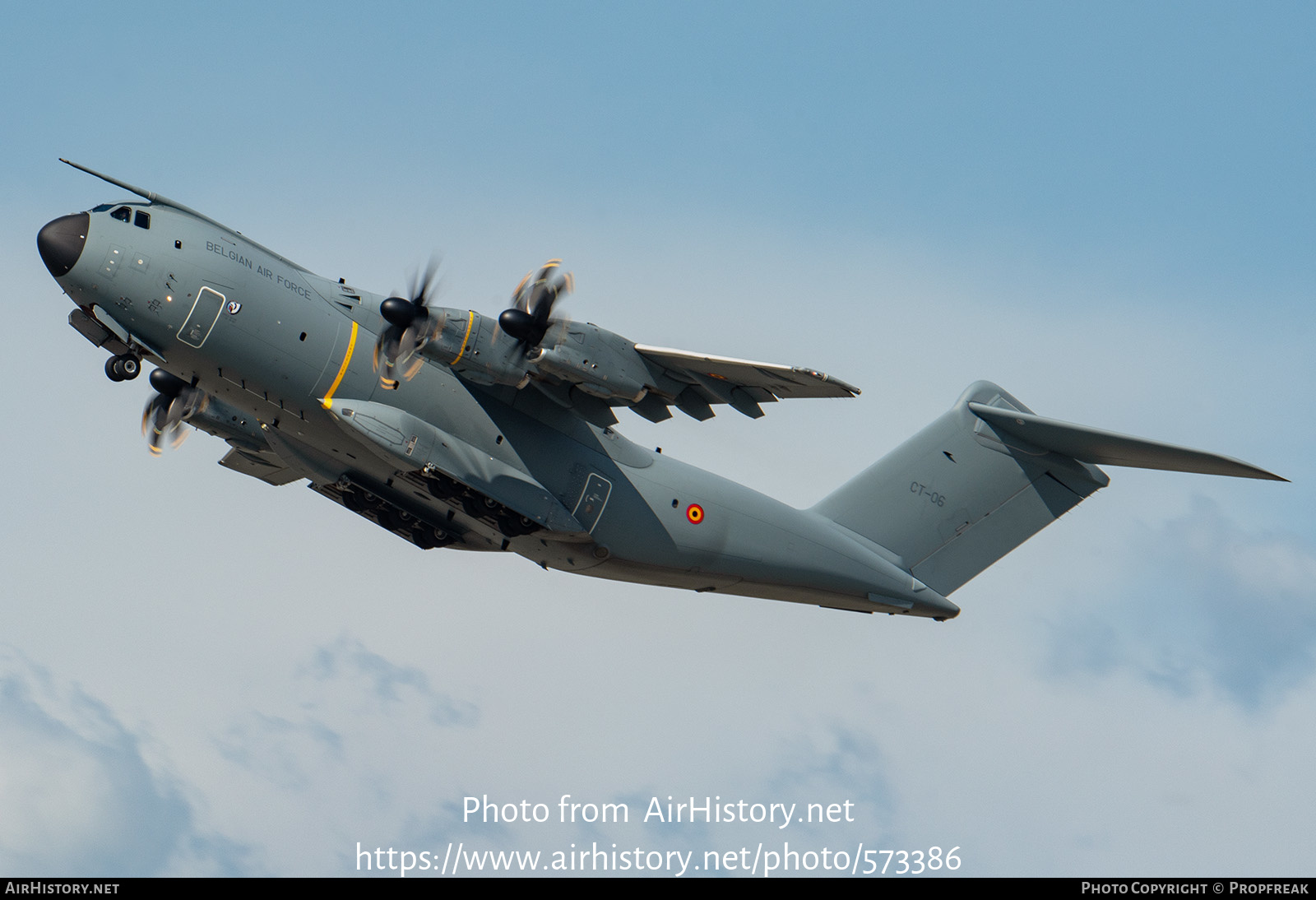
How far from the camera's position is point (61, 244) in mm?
13875

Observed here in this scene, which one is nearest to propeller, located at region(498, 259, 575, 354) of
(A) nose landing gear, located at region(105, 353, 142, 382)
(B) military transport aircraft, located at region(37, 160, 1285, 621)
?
(B) military transport aircraft, located at region(37, 160, 1285, 621)

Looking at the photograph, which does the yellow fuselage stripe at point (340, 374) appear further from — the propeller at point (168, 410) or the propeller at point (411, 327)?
the propeller at point (168, 410)

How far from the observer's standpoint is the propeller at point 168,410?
1714cm

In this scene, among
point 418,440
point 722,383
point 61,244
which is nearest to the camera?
point 61,244

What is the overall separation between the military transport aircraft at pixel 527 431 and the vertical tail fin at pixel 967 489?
0.02 m

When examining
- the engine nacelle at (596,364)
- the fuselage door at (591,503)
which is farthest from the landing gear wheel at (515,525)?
the engine nacelle at (596,364)

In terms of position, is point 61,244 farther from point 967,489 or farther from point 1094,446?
point 1094,446

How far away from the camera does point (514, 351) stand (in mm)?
14812

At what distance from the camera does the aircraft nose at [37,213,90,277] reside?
1388cm

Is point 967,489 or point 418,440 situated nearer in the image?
point 418,440

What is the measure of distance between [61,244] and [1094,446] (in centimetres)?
1242

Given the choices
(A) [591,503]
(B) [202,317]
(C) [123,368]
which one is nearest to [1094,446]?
(A) [591,503]

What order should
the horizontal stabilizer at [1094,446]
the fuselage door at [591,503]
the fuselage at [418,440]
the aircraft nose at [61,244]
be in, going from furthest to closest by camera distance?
the fuselage door at [591,503], the horizontal stabilizer at [1094,446], the fuselage at [418,440], the aircraft nose at [61,244]
